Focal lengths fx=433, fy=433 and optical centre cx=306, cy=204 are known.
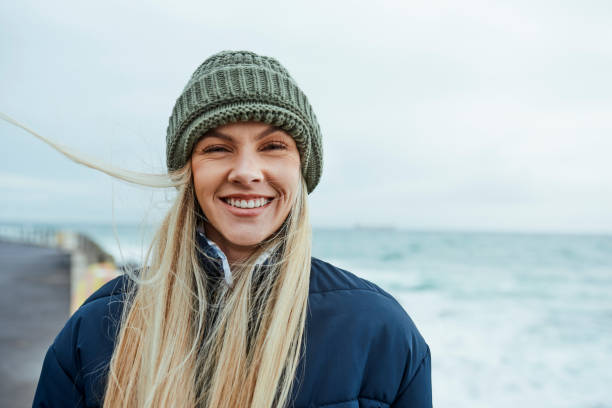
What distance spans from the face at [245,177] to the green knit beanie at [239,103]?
0.04 meters

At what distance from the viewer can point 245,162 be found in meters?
1.52

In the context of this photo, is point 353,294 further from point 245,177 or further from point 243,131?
point 243,131

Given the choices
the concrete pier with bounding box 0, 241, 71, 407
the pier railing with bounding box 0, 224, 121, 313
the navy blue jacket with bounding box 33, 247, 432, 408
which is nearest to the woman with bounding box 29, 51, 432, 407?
the navy blue jacket with bounding box 33, 247, 432, 408

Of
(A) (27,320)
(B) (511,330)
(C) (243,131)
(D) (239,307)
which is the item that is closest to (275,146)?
(C) (243,131)

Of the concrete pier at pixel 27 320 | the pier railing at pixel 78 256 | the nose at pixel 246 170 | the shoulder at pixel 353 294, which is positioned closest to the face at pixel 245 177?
the nose at pixel 246 170

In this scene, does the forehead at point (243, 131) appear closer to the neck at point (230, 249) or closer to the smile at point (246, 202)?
the smile at point (246, 202)

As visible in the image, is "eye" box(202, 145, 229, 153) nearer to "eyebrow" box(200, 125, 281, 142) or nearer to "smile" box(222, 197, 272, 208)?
"eyebrow" box(200, 125, 281, 142)

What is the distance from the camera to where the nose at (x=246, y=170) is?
4.93 feet

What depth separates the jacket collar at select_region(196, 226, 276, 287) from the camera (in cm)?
165

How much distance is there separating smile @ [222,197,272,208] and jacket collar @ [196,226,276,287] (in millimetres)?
203

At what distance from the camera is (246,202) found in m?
1.56

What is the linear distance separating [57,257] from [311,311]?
66.0 ft

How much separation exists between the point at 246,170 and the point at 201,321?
0.58 metres

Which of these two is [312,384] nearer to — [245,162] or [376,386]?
[376,386]
